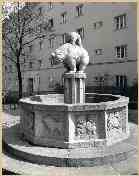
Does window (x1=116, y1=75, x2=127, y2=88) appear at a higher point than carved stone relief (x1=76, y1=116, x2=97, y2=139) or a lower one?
higher

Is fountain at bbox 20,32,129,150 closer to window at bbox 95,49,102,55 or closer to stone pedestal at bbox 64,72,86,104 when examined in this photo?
stone pedestal at bbox 64,72,86,104

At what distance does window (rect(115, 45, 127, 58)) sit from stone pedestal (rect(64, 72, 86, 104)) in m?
16.6

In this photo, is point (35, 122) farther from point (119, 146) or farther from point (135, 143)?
point (135, 143)

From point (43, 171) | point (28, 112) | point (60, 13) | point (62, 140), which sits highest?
point (60, 13)

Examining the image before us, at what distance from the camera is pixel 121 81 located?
2527 centimetres

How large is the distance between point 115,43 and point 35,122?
19145 millimetres

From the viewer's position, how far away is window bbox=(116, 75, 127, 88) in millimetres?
24641

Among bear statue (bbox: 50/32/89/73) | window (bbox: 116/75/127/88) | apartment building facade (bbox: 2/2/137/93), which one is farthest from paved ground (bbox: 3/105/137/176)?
window (bbox: 116/75/127/88)

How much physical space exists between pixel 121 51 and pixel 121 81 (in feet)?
9.03

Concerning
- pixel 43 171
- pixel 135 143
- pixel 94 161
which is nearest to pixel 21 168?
pixel 43 171

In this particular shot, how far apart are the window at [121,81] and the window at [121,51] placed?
191 cm

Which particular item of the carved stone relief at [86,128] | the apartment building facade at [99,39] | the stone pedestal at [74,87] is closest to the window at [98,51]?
the apartment building facade at [99,39]

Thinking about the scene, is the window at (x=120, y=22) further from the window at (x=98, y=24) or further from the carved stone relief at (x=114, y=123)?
the carved stone relief at (x=114, y=123)

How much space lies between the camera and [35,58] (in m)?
36.8
